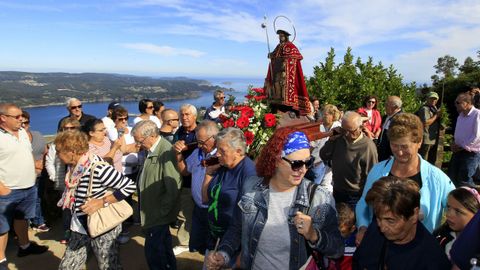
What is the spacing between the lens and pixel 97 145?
199 inches

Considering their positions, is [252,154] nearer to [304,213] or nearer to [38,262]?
[304,213]

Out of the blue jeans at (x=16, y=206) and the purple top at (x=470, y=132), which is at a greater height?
the purple top at (x=470, y=132)

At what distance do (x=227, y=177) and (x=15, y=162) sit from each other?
3.18 metres

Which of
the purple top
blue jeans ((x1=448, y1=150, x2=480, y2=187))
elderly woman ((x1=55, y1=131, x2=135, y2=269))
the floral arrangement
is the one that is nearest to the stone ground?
elderly woman ((x1=55, y1=131, x2=135, y2=269))

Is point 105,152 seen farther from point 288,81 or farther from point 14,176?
point 288,81

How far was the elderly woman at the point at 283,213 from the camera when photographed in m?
2.22

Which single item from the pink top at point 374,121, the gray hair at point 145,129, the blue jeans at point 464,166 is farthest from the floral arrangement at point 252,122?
the pink top at point 374,121

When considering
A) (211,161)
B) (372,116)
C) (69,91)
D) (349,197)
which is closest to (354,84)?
(372,116)

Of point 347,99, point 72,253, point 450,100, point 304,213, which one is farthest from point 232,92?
point 450,100

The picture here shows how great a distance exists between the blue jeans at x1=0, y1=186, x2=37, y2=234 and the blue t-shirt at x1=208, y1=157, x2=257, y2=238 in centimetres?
302

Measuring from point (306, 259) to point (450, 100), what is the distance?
13.0 metres

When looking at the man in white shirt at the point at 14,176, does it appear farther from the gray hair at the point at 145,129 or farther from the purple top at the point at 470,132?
the purple top at the point at 470,132

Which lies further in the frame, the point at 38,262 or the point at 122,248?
the point at 122,248

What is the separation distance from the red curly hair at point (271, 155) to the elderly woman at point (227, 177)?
502 millimetres
